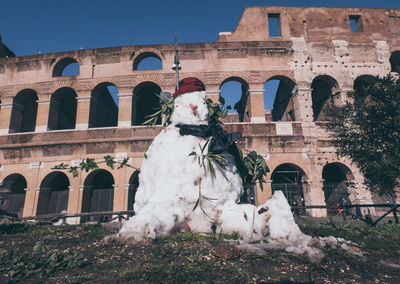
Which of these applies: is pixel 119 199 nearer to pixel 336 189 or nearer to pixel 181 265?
pixel 181 265

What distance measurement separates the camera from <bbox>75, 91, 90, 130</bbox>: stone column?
1114cm

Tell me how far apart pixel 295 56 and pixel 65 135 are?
12.0 meters

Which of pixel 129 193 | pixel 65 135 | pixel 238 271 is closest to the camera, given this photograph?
pixel 238 271

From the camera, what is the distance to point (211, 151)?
417 centimetres

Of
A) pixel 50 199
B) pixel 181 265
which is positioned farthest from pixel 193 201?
pixel 50 199

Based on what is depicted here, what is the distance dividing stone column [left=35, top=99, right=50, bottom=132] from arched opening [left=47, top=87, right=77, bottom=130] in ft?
0.54

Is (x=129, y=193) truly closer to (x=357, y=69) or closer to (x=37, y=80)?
(x=37, y=80)

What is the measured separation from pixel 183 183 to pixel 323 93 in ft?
38.9

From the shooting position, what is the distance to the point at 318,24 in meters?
12.1

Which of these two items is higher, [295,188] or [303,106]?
[303,106]

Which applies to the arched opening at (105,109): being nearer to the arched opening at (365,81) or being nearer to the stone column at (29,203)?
the stone column at (29,203)

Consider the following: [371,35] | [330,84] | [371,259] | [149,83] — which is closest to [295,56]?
[330,84]

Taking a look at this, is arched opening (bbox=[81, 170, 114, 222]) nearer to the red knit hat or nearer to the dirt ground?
the dirt ground

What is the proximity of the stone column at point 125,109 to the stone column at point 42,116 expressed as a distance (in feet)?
12.0
